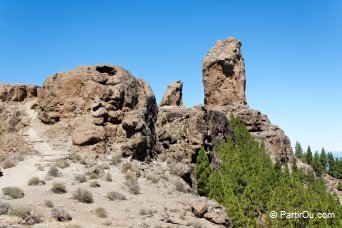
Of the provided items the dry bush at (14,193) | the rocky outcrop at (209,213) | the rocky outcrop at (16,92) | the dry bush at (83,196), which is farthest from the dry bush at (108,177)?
the rocky outcrop at (16,92)

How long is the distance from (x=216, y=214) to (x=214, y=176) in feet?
78.9

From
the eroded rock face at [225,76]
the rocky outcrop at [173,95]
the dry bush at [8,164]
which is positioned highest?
the eroded rock face at [225,76]

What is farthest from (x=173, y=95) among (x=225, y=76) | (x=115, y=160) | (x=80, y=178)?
(x=80, y=178)

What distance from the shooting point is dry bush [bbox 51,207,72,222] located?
19.0 m

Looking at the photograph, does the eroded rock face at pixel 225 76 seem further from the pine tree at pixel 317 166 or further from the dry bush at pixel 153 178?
the dry bush at pixel 153 178

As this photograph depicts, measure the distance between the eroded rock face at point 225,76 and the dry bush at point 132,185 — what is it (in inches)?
2856

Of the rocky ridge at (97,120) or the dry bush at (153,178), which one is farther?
the rocky ridge at (97,120)

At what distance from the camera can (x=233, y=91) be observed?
10125 cm

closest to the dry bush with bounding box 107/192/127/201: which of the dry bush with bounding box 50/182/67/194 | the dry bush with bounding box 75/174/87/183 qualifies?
the dry bush with bounding box 50/182/67/194

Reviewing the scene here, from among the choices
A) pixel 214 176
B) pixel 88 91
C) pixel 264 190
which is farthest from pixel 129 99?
pixel 264 190

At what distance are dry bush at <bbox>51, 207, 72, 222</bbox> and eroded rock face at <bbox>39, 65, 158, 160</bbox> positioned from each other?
58.5 ft

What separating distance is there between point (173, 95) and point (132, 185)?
62.2 m

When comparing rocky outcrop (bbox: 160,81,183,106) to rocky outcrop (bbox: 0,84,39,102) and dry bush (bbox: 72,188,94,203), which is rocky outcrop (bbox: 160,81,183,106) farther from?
dry bush (bbox: 72,188,94,203)

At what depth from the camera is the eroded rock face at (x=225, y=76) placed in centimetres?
10150
